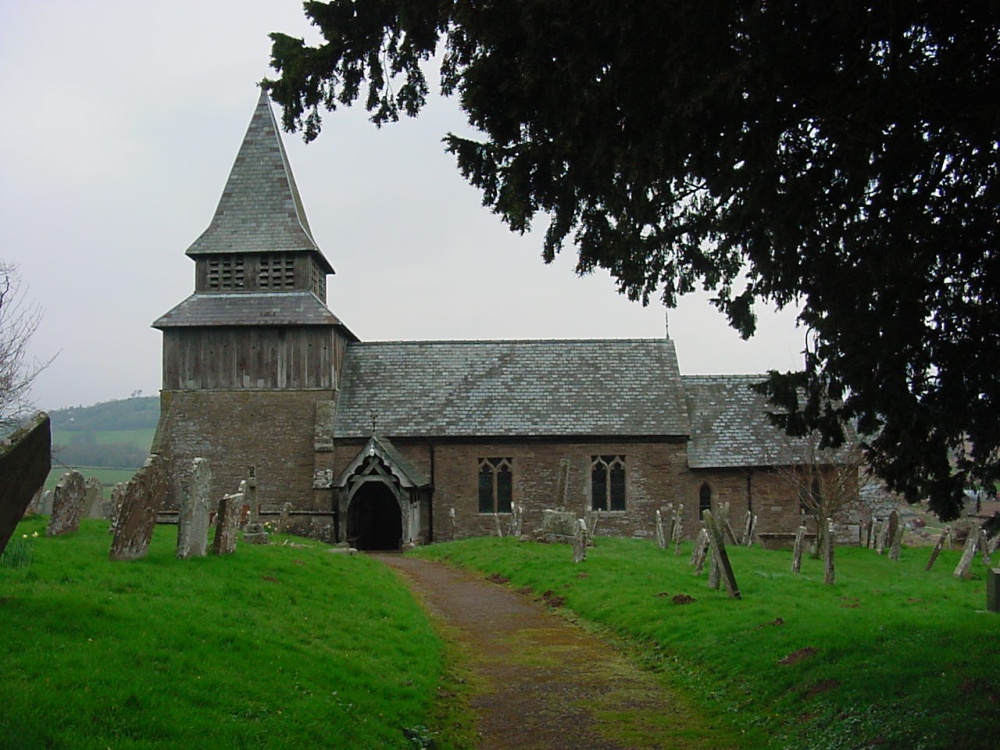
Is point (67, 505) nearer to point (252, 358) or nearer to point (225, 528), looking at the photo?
point (225, 528)

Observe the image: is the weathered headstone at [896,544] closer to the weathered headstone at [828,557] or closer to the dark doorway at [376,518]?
the weathered headstone at [828,557]

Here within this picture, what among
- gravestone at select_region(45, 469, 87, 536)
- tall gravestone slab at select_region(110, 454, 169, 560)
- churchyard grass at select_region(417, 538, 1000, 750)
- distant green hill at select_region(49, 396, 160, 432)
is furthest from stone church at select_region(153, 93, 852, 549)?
distant green hill at select_region(49, 396, 160, 432)

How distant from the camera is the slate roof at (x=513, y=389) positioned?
107 feet

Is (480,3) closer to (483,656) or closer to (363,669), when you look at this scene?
(363,669)

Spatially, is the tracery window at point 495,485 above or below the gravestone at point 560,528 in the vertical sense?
above

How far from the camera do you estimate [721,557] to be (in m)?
14.3

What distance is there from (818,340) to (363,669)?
17.3 feet

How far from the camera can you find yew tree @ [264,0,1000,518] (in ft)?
21.9

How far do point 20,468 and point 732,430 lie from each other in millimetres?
29416

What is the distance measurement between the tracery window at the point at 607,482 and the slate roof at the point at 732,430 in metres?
2.43

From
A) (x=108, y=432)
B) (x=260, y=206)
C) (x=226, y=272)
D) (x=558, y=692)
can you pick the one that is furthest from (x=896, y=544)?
(x=108, y=432)

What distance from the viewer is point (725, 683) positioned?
375 inches

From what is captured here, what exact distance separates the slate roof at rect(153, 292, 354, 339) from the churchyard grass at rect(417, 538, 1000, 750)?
15478 mm

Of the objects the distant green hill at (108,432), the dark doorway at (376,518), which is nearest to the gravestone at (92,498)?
the dark doorway at (376,518)
